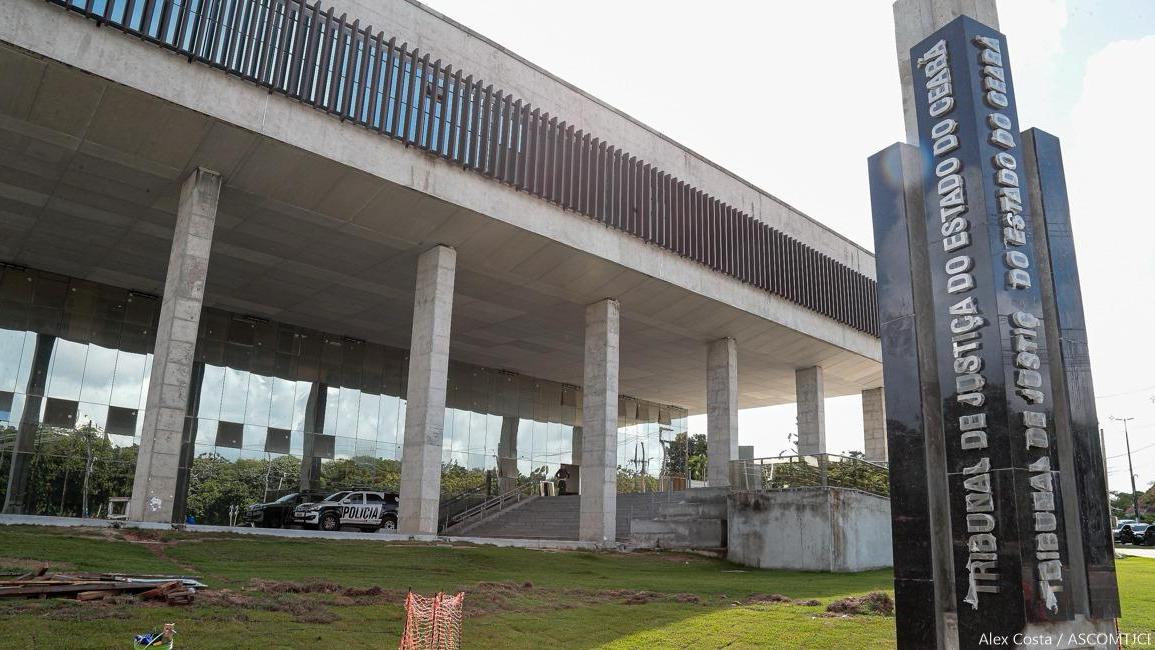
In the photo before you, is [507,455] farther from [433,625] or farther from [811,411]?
[433,625]

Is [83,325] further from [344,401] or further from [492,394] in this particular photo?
[492,394]

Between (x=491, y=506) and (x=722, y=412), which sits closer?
(x=722, y=412)

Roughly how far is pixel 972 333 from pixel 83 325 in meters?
29.1

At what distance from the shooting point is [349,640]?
27.1ft

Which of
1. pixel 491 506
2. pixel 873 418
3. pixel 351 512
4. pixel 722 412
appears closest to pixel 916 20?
pixel 351 512

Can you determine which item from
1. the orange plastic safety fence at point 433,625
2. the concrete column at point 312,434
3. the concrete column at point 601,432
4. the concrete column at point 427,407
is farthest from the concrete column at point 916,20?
the concrete column at point 312,434

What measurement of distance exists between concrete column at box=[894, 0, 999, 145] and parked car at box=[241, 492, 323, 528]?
74.8 ft

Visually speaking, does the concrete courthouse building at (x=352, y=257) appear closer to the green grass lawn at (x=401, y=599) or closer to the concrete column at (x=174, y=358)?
the concrete column at (x=174, y=358)

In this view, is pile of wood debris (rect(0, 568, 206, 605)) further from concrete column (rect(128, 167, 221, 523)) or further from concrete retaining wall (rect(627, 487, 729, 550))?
concrete retaining wall (rect(627, 487, 729, 550))

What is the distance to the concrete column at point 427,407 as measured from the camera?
829 inches

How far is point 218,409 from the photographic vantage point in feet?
97.1

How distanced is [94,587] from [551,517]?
22.7m

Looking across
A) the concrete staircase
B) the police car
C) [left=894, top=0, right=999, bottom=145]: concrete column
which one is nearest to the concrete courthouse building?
the concrete staircase

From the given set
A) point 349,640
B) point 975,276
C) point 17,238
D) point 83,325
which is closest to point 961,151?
point 975,276
